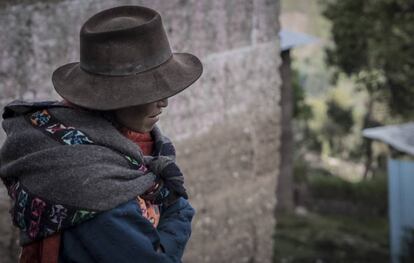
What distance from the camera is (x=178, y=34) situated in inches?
172

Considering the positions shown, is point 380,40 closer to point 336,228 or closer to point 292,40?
point 292,40

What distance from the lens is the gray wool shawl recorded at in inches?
78.1

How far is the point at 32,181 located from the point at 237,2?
2.99 metres

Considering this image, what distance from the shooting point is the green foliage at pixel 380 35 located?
10.4 meters

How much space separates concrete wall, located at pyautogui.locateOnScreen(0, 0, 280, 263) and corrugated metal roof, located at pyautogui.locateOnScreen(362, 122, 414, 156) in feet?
18.0

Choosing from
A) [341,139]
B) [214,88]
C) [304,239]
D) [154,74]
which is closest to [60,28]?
[214,88]

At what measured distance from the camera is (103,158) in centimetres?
202

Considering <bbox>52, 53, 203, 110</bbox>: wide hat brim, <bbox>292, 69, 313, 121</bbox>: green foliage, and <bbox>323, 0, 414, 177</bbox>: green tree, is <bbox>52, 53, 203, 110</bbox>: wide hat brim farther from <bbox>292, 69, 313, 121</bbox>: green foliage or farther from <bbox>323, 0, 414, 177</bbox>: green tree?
<bbox>292, 69, 313, 121</bbox>: green foliage

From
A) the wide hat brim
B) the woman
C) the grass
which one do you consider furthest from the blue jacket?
the grass

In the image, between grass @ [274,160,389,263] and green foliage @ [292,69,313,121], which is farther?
green foliage @ [292,69,313,121]

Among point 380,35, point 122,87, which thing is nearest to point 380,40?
point 380,35

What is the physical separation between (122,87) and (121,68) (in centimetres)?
6

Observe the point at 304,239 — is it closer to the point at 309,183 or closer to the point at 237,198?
the point at 309,183

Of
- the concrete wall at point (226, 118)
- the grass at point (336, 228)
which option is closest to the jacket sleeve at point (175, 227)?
the concrete wall at point (226, 118)
